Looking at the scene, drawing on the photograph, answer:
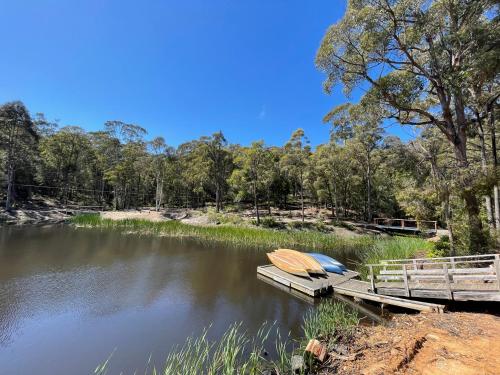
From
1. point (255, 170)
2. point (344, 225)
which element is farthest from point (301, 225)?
Answer: point (255, 170)

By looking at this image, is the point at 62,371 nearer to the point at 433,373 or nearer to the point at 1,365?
the point at 1,365

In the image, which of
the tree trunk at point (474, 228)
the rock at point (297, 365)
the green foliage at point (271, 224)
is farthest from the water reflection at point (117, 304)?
the green foliage at point (271, 224)

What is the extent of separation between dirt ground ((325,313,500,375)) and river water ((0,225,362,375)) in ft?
6.90

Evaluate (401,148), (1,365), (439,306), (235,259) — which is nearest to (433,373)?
(439,306)

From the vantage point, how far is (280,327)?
22.1 feet

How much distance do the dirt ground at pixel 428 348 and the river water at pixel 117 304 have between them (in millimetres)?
2104

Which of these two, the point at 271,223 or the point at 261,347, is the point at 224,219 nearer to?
the point at 271,223

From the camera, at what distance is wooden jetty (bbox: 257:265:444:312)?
7.08 metres

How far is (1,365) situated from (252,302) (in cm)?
589

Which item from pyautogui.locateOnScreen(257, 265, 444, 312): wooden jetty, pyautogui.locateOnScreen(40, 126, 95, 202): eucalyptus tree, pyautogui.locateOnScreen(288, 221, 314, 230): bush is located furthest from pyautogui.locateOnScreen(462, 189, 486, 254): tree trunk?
pyautogui.locateOnScreen(40, 126, 95, 202): eucalyptus tree

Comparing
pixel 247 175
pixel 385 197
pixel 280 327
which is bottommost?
pixel 280 327

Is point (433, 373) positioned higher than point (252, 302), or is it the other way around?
point (433, 373)

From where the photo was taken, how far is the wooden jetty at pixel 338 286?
23.2ft

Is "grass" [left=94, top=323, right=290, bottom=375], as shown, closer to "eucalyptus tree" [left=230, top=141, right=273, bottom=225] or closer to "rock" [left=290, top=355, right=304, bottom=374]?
"rock" [left=290, top=355, right=304, bottom=374]
